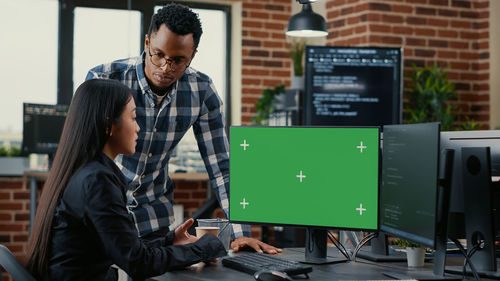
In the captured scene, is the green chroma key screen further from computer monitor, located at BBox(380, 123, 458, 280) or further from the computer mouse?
the computer mouse

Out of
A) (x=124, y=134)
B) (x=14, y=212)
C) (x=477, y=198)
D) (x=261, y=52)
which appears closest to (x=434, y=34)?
(x=261, y=52)

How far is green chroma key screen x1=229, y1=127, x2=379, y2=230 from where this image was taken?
193 cm

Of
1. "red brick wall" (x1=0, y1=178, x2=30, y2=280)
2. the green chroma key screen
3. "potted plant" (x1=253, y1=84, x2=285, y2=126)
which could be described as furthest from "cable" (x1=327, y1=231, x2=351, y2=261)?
"red brick wall" (x1=0, y1=178, x2=30, y2=280)

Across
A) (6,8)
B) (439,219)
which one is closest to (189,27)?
(439,219)

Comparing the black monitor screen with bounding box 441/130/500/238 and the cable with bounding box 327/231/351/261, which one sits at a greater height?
the black monitor screen with bounding box 441/130/500/238

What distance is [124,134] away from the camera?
1722 mm

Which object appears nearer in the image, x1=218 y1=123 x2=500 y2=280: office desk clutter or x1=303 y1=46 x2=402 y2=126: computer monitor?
x1=218 y1=123 x2=500 y2=280: office desk clutter

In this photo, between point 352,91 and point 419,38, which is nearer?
point 352,91

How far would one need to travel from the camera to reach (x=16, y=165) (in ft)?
16.5

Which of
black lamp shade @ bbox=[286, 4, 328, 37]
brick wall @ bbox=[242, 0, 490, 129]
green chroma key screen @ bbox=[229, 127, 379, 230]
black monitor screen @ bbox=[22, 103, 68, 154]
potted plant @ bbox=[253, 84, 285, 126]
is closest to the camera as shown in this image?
green chroma key screen @ bbox=[229, 127, 379, 230]

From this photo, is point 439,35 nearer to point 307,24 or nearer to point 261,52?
point 307,24

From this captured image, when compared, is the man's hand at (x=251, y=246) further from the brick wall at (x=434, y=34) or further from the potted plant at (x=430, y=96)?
the brick wall at (x=434, y=34)

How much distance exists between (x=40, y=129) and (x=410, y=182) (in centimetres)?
368

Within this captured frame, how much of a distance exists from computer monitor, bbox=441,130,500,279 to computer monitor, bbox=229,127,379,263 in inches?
9.9
